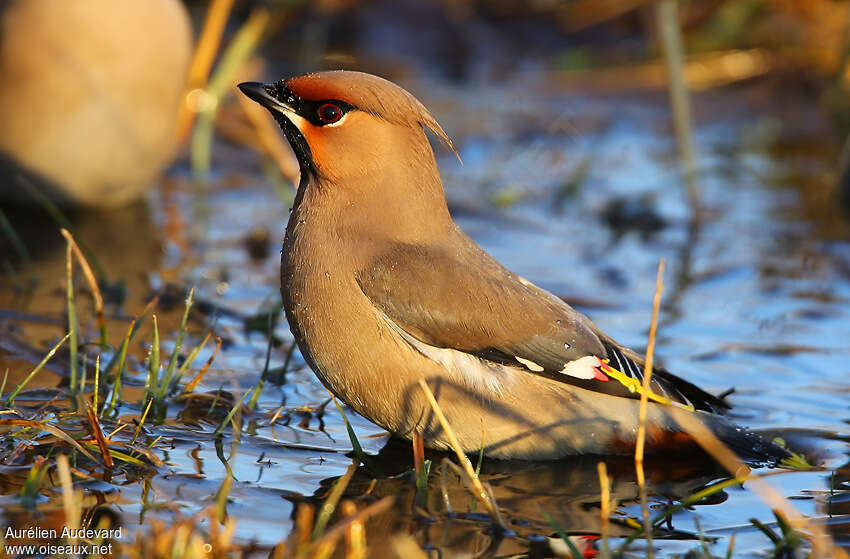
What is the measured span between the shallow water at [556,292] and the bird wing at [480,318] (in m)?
0.30

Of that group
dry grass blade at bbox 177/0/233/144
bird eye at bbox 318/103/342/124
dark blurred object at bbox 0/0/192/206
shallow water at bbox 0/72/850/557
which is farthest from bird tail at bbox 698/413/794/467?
dry grass blade at bbox 177/0/233/144

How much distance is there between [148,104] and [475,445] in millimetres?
2796

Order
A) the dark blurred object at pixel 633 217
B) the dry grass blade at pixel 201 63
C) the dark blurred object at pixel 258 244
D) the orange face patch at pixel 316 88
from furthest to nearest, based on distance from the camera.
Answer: the dry grass blade at pixel 201 63 < the dark blurred object at pixel 633 217 < the dark blurred object at pixel 258 244 < the orange face patch at pixel 316 88

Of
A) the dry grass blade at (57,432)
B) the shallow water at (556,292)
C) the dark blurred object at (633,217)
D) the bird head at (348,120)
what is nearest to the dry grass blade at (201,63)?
the shallow water at (556,292)

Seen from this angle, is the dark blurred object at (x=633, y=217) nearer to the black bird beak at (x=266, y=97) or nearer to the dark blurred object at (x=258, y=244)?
the dark blurred object at (x=258, y=244)

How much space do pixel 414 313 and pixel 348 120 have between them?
0.59 m

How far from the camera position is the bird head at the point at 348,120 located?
3.59 meters

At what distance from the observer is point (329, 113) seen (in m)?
3.62

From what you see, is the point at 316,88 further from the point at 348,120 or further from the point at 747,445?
the point at 747,445

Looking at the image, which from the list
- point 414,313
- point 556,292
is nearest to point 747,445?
point 414,313

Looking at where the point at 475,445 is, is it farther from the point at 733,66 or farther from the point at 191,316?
the point at 733,66

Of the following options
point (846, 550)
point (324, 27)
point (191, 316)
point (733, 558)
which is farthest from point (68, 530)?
point (324, 27)

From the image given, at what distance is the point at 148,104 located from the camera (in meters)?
5.68

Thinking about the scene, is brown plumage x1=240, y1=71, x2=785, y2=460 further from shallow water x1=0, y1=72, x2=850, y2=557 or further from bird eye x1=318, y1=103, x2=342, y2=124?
shallow water x1=0, y1=72, x2=850, y2=557
